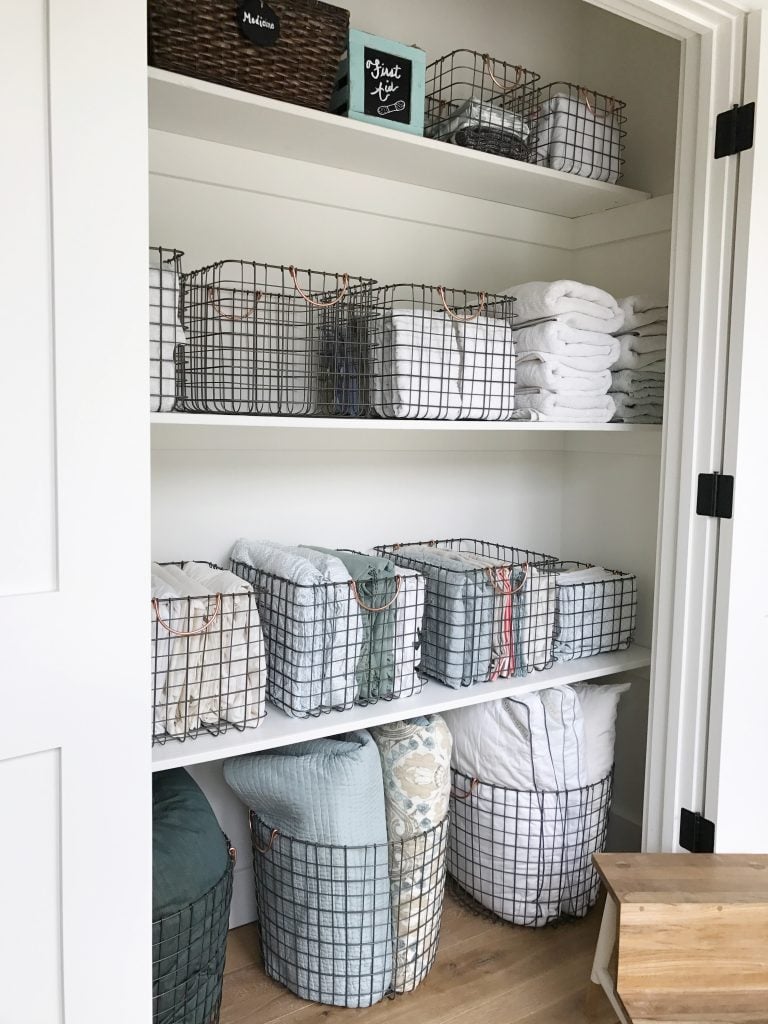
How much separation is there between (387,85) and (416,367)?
0.57 meters

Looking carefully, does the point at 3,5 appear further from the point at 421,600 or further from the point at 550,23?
the point at 550,23

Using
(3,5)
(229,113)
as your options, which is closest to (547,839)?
(229,113)

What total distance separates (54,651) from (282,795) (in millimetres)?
751

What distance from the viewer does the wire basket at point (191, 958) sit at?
1493mm

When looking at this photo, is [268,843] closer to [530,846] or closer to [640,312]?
[530,846]

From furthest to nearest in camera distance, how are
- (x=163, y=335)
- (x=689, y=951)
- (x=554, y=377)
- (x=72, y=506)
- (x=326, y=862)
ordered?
(x=554, y=377)
(x=326, y=862)
(x=689, y=951)
(x=163, y=335)
(x=72, y=506)

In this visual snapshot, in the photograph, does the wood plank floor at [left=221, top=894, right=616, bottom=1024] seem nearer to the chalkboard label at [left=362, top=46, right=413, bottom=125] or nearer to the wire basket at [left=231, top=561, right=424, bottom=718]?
the wire basket at [left=231, top=561, right=424, bottom=718]

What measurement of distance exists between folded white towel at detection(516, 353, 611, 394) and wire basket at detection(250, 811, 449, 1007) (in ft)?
3.31

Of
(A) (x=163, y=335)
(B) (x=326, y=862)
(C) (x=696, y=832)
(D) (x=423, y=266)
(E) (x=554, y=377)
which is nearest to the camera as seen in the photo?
(A) (x=163, y=335)

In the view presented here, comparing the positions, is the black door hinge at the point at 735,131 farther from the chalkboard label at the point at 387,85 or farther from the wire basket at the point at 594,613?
the wire basket at the point at 594,613

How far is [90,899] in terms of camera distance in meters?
1.17

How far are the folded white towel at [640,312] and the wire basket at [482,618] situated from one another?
0.62 meters

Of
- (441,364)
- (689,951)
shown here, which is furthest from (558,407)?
(689,951)

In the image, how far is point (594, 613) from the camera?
210cm
